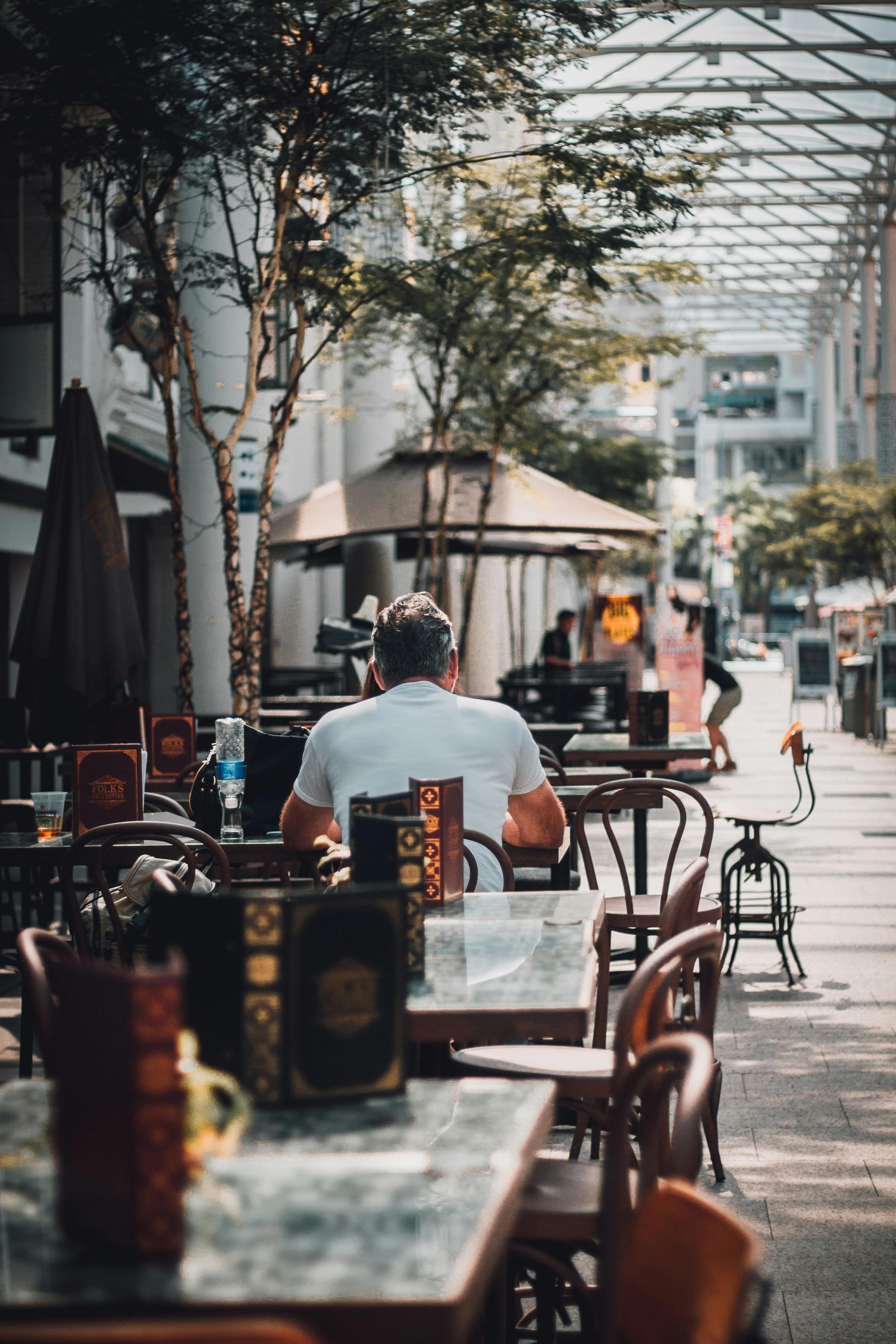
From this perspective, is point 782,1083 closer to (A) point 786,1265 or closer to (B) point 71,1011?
(A) point 786,1265

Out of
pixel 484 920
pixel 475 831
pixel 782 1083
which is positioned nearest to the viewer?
pixel 484 920

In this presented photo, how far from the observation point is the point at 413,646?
423 centimetres

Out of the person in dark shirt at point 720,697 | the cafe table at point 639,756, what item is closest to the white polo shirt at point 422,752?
the cafe table at point 639,756

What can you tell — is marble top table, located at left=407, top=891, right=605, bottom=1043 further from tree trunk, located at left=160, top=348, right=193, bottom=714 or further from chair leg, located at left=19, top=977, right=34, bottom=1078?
tree trunk, located at left=160, top=348, right=193, bottom=714

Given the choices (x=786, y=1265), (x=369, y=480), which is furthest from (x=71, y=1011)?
(x=369, y=480)

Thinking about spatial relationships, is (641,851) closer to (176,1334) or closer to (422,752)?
(422,752)

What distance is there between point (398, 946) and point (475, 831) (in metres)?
2.05

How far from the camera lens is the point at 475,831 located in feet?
13.6

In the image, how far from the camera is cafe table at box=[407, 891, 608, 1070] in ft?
8.66

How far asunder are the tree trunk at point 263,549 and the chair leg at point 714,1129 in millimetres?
4497

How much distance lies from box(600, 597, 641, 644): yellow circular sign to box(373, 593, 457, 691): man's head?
15.1m

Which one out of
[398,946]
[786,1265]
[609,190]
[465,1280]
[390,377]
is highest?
[390,377]

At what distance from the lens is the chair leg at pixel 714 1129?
4480mm

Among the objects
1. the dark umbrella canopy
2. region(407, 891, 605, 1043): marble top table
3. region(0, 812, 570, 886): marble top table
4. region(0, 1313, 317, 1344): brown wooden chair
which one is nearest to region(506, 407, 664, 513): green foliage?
the dark umbrella canopy
